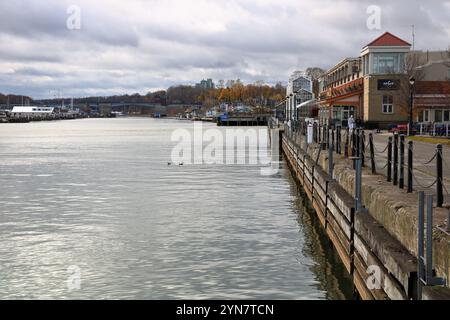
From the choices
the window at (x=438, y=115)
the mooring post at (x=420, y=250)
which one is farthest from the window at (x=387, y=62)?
the mooring post at (x=420, y=250)

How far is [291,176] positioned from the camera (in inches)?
1575

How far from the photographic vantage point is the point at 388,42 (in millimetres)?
74062

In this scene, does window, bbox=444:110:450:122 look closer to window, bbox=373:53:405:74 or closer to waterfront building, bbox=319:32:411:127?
waterfront building, bbox=319:32:411:127

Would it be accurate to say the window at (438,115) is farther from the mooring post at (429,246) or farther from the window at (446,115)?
the mooring post at (429,246)

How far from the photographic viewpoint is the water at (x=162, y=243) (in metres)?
14.4

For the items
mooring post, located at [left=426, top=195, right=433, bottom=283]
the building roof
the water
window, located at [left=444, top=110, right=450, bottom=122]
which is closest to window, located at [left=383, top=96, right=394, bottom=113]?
the building roof

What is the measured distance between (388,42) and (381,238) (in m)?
66.5

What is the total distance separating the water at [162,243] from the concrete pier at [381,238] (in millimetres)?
1183

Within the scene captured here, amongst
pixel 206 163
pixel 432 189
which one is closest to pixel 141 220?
pixel 432 189

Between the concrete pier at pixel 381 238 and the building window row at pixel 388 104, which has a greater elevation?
the building window row at pixel 388 104

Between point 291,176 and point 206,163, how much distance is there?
10.8 m

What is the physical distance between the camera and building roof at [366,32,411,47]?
73.5m

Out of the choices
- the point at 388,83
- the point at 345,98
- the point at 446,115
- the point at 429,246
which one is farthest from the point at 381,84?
the point at 429,246

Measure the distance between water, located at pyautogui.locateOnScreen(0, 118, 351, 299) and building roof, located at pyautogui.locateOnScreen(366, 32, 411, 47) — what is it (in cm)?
4314
